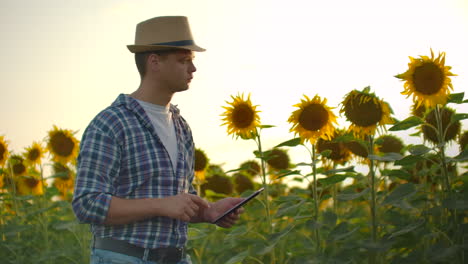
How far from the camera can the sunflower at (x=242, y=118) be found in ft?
17.3

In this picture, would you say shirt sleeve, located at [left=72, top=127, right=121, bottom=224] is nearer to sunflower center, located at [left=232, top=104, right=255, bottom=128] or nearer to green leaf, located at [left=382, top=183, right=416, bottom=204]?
→ green leaf, located at [left=382, top=183, right=416, bottom=204]

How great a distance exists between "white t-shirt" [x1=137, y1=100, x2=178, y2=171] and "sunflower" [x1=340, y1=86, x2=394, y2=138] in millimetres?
1806

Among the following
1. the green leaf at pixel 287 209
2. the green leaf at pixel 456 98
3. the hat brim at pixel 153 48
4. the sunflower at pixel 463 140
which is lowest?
the green leaf at pixel 287 209

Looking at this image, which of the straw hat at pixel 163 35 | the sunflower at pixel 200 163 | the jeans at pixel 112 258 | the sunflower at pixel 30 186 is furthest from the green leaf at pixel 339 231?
the sunflower at pixel 30 186

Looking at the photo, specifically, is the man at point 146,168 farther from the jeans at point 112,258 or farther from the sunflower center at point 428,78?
the sunflower center at point 428,78

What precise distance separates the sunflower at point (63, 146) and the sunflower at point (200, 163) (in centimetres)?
160

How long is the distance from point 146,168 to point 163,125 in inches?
15.1

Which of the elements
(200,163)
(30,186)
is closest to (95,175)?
(200,163)

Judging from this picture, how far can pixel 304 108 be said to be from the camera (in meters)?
4.84

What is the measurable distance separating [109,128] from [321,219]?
2.02 metres

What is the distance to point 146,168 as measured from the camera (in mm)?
3078

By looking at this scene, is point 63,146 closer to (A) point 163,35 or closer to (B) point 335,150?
(B) point 335,150

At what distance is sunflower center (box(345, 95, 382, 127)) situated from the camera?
453 cm

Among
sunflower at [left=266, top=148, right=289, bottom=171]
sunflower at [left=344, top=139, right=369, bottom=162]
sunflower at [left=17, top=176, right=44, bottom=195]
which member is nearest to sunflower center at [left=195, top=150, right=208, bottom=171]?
sunflower at [left=266, top=148, right=289, bottom=171]
